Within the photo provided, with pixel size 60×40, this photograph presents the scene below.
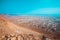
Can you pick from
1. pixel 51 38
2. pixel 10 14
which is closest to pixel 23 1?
pixel 10 14

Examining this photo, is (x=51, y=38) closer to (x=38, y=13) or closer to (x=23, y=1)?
(x=38, y=13)

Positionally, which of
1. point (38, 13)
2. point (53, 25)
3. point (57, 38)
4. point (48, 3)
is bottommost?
point (57, 38)

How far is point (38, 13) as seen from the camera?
2.62 m

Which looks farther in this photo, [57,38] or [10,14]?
[10,14]

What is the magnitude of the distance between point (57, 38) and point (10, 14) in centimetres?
89

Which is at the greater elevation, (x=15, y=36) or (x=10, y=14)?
(x=10, y=14)

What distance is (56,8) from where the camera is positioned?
2572 mm

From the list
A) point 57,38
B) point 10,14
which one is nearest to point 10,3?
point 10,14

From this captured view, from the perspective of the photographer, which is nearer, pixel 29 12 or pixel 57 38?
pixel 57 38

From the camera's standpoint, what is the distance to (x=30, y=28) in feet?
8.48

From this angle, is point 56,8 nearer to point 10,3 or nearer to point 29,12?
point 29,12

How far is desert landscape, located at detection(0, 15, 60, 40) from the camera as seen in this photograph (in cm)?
252

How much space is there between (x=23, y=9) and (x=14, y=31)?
0.41 meters

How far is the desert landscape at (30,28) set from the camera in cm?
252
